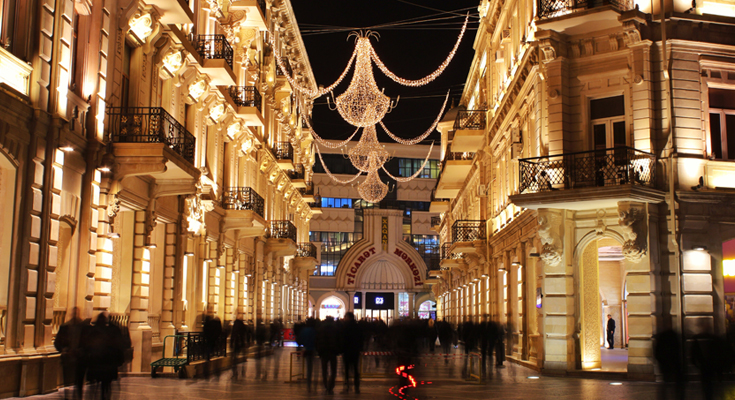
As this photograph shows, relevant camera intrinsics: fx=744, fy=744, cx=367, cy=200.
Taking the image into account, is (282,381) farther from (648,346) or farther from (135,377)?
(648,346)

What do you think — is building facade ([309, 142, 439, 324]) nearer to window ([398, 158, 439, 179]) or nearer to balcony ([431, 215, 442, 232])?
balcony ([431, 215, 442, 232])

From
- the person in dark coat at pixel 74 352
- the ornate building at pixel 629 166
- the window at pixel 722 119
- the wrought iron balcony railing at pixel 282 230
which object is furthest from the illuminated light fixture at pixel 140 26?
the wrought iron balcony railing at pixel 282 230

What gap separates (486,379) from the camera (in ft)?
64.2

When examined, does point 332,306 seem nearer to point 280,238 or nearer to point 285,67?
point 280,238

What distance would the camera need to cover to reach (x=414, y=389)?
16.9 m

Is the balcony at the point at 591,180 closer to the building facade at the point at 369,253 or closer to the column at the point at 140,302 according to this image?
the column at the point at 140,302

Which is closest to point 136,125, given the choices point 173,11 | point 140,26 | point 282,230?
point 140,26

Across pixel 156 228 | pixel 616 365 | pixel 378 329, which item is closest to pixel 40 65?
pixel 156 228

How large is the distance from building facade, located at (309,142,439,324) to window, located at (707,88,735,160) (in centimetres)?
→ 5008

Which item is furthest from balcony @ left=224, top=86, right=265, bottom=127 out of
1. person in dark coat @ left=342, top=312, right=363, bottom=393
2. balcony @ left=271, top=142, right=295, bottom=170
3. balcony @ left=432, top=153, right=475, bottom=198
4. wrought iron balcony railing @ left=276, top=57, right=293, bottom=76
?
person in dark coat @ left=342, top=312, right=363, bottom=393

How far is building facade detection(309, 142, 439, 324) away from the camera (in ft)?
231

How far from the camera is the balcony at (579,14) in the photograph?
1908cm

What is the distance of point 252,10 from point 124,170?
→ 13.4 m

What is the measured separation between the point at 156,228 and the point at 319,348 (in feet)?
28.5
